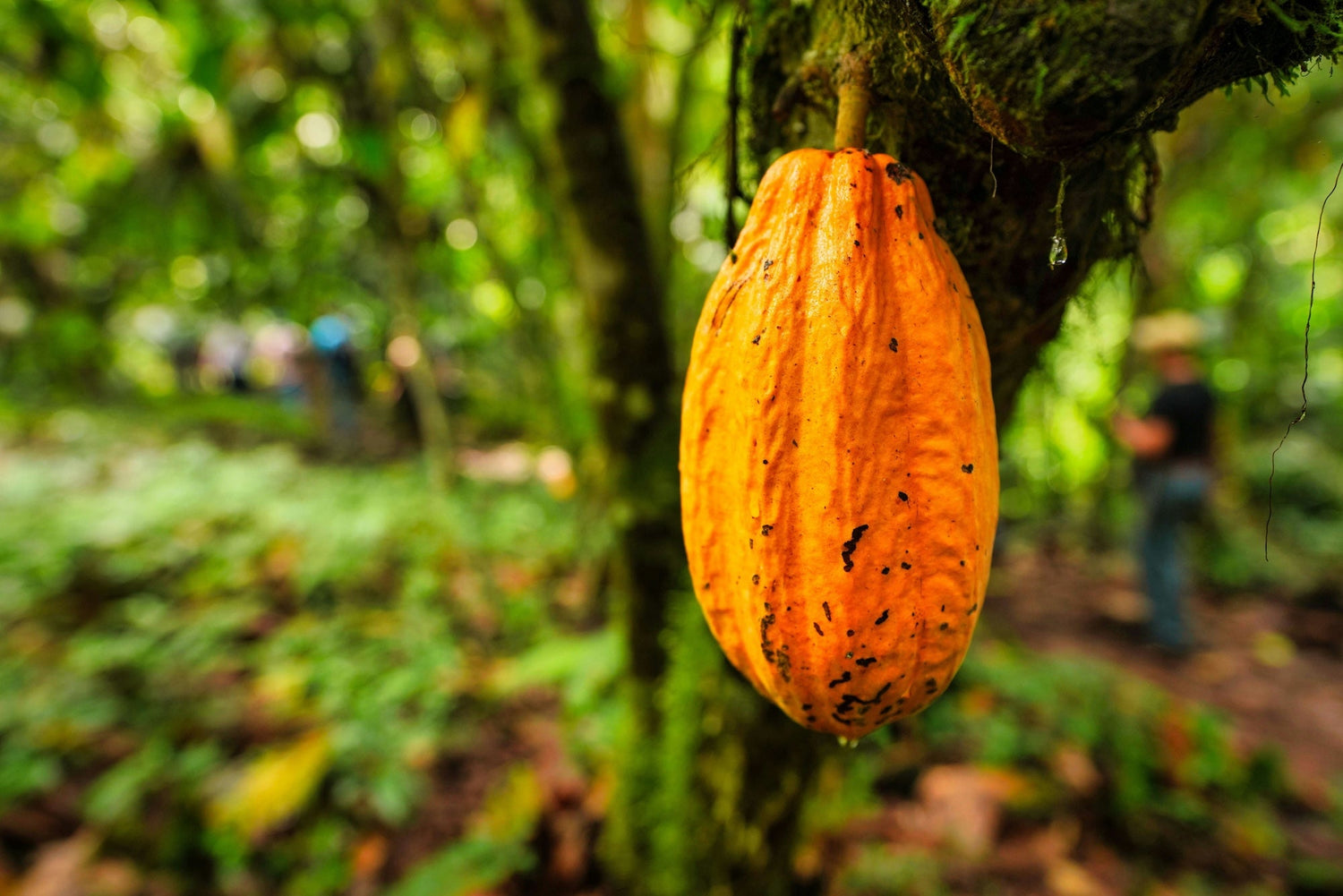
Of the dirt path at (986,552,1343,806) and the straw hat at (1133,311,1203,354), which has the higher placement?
the straw hat at (1133,311,1203,354)

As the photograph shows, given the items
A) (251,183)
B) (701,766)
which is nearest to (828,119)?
(701,766)

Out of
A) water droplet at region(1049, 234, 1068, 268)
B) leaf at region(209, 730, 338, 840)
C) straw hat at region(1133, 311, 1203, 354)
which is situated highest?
water droplet at region(1049, 234, 1068, 268)

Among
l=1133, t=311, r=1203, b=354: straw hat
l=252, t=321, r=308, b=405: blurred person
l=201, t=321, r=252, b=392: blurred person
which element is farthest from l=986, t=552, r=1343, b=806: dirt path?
l=201, t=321, r=252, b=392: blurred person

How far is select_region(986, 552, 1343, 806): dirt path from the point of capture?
2.71m

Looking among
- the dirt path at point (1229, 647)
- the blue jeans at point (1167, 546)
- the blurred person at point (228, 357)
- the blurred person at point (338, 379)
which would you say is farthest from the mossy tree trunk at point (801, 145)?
the blurred person at point (228, 357)

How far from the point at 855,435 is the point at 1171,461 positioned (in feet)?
11.1

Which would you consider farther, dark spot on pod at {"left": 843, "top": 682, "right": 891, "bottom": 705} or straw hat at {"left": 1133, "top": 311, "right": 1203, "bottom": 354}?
straw hat at {"left": 1133, "top": 311, "right": 1203, "bottom": 354}

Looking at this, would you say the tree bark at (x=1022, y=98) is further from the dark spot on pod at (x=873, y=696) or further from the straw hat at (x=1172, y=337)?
the straw hat at (x=1172, y=337)

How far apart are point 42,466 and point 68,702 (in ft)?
10.7

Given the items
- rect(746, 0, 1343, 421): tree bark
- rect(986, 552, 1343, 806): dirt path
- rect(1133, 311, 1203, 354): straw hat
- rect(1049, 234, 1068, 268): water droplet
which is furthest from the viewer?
rect(1133, 311, 1203, 354): straw hat

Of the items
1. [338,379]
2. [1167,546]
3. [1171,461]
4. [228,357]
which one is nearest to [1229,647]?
[1167,546]

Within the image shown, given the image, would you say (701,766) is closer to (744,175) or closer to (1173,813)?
(744,175)

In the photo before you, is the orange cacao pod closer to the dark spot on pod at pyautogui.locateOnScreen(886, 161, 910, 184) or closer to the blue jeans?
the dark spot on pod at pyautogui.locateOnScreen(886, 161, 910, 184)

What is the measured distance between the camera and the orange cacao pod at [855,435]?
1.42ft
